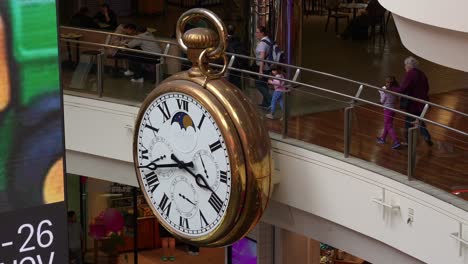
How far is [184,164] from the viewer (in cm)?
977

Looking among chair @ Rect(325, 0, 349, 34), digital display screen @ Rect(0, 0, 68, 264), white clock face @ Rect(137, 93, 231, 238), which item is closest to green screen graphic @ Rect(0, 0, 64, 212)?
digital display screen @ Rect(0, 0, 68, 264)

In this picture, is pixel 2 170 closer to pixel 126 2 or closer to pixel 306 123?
pixel 306 123

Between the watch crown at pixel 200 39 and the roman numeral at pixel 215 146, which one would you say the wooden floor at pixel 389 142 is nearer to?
→ the roman numeral at pixel 215 146

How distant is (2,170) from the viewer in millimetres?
6195

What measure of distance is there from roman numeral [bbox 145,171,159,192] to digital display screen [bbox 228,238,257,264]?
14.2 ft

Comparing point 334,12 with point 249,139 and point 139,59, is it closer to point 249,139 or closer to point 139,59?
point 139,59

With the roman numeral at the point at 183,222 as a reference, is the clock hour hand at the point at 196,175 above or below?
above

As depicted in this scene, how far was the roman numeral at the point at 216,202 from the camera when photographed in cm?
952

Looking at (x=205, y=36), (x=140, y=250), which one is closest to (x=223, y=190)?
(x=205, y=36)

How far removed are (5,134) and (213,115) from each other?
314 centimetres

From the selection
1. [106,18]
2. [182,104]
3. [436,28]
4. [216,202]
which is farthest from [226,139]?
[106,18]

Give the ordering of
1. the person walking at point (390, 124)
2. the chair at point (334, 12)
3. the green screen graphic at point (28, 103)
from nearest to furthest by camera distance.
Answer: the green screen graphic at point (28, 103) → the person walking at point (390, 124) → the chair at point (334, 12)

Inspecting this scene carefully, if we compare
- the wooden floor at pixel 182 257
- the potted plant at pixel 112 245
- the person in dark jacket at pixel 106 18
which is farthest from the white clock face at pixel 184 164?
the wooden floor at pixel 182 257

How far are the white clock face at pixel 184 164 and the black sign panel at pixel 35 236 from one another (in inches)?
108
